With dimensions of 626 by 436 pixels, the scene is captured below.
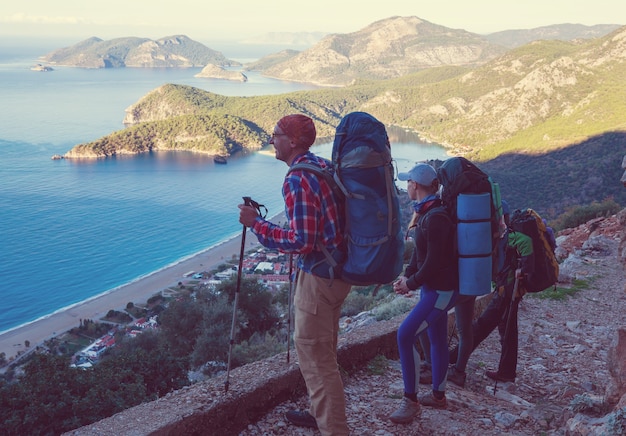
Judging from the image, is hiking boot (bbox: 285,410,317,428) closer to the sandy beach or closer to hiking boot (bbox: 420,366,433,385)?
hiking boot (bbox: 420,366,433,385)

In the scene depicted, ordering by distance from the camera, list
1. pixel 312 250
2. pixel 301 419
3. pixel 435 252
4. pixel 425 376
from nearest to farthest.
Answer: pixel 312 250 < pixel 435 252 < pixel 301 419 < pixel 425 376

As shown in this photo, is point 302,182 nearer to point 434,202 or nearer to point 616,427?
point 434,202

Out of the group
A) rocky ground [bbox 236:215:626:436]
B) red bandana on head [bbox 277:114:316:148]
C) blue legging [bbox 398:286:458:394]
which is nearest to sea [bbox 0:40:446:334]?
rocky ground [bbox 236:215:626:436]

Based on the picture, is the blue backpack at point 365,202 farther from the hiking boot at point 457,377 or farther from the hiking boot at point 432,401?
the hiking boot at point 457,377

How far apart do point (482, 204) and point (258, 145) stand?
96.8 metres

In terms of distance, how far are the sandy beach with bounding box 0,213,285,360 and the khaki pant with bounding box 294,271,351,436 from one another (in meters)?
30.4

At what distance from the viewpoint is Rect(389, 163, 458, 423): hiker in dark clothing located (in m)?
2.81

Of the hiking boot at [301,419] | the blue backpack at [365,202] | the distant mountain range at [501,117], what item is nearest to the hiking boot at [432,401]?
the hiking boot at [301,419]

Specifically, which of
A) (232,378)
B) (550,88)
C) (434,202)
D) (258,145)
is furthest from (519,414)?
(258,145)

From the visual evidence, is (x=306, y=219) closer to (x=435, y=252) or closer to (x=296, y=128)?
(x=296, y=128)

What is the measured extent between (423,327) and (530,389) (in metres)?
1.83

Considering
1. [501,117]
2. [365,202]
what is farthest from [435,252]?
[501,117]

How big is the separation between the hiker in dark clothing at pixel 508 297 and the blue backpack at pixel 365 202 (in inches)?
58.3

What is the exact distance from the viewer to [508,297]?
4020 mm
